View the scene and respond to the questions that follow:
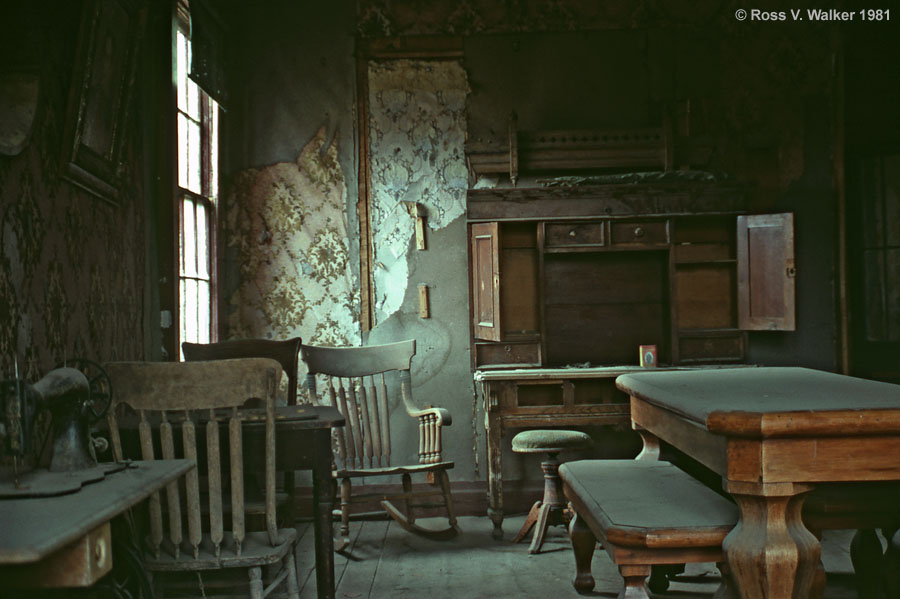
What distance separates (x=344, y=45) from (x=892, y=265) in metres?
4.13

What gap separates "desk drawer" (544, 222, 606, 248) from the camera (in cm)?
514

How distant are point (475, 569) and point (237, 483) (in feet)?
6.18

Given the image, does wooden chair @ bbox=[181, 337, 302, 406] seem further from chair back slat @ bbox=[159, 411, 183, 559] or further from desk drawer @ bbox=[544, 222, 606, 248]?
desk drawer @ bbox=[544, 222, 606, 248]

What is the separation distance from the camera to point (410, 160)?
536 cm

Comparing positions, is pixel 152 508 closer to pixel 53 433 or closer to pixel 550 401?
pixel 53 433

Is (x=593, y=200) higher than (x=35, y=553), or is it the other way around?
(x=593, y=200)

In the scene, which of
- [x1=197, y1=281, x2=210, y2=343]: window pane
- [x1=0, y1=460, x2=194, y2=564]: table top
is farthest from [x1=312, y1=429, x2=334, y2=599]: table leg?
[x1=197, y1=281, x2=210, y2=343]: window pane

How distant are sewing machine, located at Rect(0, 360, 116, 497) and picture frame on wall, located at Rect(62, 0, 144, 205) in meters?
1.27

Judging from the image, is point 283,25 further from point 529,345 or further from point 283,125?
point 529,345

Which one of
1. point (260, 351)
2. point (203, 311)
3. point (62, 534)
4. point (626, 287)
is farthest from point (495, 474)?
point (62, 534)

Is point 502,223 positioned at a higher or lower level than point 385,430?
higher

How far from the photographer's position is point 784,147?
5332 millimetres

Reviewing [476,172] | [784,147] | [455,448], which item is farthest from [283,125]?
[784,147]

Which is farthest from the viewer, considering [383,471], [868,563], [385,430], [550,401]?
[550,401]
